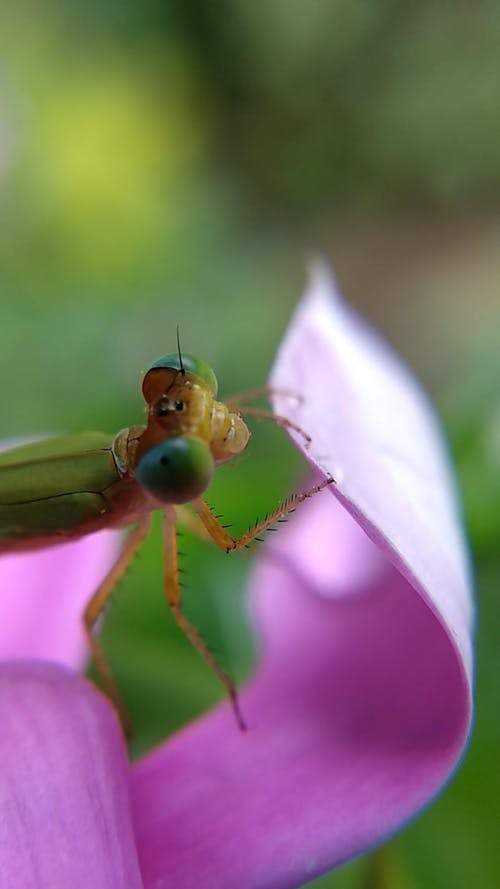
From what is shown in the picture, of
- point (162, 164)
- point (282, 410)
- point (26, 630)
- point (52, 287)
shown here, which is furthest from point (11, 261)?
point (282, 410)

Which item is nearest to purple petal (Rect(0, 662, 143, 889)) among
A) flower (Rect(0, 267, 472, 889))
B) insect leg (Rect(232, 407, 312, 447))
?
flower (Rect(0, 267, 472, 889))

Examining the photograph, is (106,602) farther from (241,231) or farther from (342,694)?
(241,231)

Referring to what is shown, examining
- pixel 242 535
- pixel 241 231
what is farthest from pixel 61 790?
pixel 241 231

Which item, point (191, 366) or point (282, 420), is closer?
point (282, 420)

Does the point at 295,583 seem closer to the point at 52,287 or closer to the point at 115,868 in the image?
the point at 115,868

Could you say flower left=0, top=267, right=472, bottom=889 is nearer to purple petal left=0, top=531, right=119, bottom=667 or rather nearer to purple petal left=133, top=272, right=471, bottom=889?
purple petal left=133, top=272, right=471, bottom=889

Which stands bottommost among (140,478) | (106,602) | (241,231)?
(241,231)
